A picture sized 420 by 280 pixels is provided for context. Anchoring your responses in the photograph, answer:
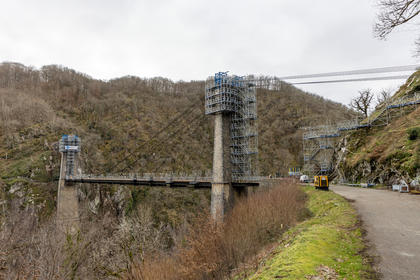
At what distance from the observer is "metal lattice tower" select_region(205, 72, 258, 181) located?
88.7 ft

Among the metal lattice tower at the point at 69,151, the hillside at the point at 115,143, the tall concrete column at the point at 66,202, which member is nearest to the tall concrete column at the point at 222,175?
the hillside at the point at 115,143

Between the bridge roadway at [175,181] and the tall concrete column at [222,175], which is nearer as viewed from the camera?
the tall concrete column at [222,175]

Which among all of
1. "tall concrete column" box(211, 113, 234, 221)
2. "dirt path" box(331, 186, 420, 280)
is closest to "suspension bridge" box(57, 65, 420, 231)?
"tall concrete column" box(211, 113, 234, 221)

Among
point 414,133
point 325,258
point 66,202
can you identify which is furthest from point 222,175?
point 66,202

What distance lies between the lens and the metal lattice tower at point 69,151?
42.1m

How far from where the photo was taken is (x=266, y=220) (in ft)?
41.2

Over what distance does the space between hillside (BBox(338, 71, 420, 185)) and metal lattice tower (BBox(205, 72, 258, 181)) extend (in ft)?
37.2

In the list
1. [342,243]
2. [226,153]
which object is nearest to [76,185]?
[226,153]

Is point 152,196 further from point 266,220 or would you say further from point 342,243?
point 342,243

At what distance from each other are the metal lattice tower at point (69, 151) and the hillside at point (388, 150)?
4398cm

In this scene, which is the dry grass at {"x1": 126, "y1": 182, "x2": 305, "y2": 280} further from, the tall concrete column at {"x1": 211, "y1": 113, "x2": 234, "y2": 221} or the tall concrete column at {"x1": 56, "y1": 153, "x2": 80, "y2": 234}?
the tall concrete column at {"x1": 56, "y1": 153, "x2": 80, "y2": 234}

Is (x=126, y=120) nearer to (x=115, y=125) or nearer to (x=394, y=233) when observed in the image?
(x=115, y=125)

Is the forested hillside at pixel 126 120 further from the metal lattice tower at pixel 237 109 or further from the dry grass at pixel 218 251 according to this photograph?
the dry grass at pixel 218 251

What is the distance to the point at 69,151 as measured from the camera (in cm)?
4259
